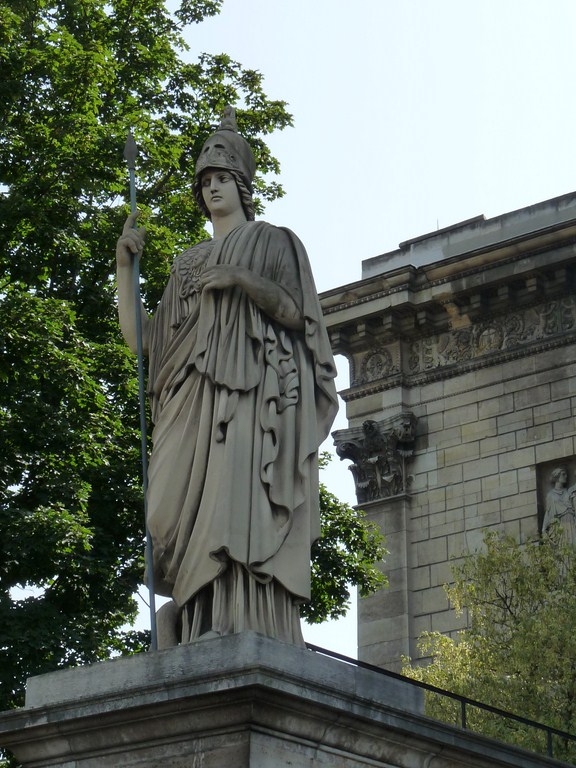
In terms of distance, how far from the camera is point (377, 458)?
3309cm

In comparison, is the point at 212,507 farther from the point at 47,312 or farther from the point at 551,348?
the point at 551,348

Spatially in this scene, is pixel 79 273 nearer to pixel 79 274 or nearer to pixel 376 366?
pixel 79 274

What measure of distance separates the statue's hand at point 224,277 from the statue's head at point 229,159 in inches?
27.1

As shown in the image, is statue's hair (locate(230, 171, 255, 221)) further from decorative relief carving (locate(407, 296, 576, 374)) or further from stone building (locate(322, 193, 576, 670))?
decorative relief carving (locate(407, 296, 576, 374))

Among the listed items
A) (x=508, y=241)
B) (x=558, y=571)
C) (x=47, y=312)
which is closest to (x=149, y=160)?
(x=47, y=312)

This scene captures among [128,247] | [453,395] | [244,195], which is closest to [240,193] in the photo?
[244,195]

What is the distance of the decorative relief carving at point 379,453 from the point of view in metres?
32.9

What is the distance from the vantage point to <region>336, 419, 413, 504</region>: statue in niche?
32.9 meters

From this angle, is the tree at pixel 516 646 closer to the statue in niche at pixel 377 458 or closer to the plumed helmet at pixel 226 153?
the statue in niche at pixel 377 458

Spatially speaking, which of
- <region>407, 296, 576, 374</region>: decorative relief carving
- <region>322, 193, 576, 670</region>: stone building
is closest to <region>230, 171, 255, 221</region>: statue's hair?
<region>322, 193, 576, 670</region>: stone building

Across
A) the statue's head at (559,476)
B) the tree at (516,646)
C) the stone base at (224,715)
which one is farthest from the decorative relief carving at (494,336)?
the stone base at (224,715)

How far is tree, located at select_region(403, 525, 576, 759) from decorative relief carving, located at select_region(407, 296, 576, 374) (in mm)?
7943

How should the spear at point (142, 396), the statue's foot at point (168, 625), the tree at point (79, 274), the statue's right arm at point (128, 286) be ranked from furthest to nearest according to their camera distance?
1. the tree at point (79, 274)
2. the statue's right arm at point (128, 286)
3. the spear at point (142, 396)
4. the statue's foot at point (168, 625)

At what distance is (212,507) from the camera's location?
9.08 m
